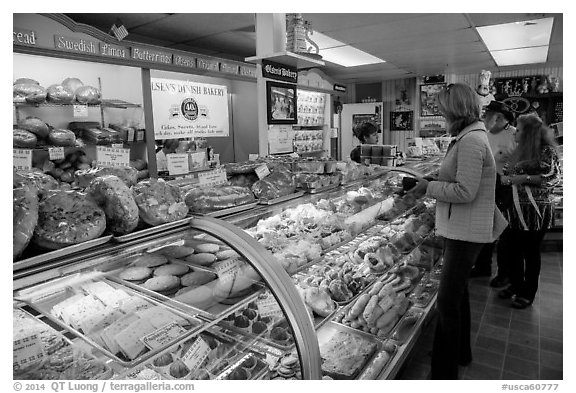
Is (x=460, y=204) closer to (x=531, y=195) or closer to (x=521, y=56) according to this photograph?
(x=531, y=195)

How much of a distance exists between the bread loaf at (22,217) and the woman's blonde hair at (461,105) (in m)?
2.25

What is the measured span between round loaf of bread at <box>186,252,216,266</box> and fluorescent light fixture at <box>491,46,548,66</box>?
22.5 ft

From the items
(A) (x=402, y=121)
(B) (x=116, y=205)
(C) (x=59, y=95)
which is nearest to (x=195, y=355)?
(B) (x=116, y=205)

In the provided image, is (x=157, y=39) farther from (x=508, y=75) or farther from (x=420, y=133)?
(x=508, y=75)

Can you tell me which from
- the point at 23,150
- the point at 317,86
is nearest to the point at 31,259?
the point at 23,150

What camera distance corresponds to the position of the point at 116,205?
4.76ft

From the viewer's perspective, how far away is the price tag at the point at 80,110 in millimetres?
4309

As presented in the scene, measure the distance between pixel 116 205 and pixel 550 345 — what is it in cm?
362

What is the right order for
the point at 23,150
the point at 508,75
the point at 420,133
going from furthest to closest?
the point at 420,133
the point at 508,75
the point at 23,150

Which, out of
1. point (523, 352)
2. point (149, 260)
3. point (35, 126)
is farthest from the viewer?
point (35, 126)

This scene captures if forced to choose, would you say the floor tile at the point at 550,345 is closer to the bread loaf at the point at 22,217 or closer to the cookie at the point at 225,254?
the cookie at the point at 225,254

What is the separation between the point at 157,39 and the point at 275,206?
4.82 m

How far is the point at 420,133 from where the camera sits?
10219mm

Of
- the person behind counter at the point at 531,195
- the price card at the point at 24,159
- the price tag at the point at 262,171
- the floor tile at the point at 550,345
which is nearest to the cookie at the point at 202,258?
the price tag at the point at 262,171
